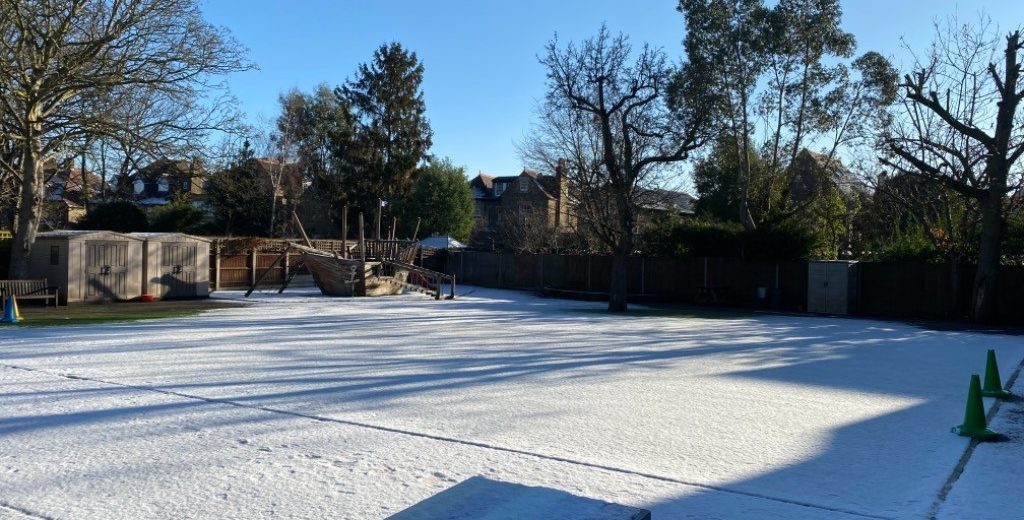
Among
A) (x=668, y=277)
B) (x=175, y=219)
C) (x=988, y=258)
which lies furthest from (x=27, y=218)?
(x=988, y=258)

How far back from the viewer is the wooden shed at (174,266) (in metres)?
27.6

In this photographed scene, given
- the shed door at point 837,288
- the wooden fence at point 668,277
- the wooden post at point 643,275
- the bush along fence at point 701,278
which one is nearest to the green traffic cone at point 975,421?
the bush along fence at point 701,278

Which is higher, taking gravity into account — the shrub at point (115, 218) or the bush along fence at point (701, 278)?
the shrub at point (115, 218)

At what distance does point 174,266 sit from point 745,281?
72.3 feet

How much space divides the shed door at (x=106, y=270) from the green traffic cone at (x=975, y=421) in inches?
999

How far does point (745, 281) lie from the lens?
104 feet

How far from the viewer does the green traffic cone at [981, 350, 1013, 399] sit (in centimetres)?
1089

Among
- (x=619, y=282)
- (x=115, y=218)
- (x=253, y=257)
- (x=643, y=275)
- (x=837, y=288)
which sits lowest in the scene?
(x=837, y=288)

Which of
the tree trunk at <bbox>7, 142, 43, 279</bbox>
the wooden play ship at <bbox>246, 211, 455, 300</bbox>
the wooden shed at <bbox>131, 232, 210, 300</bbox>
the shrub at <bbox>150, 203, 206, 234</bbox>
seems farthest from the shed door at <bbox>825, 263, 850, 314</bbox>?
the shrub at <bbox>150, 203, 206, 234</bbox>

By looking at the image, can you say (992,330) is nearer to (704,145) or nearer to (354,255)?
(704,145)

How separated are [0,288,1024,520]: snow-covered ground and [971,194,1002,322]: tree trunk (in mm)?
9882

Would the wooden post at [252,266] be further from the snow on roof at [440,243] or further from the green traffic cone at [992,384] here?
the green traffic cone at [992,384]

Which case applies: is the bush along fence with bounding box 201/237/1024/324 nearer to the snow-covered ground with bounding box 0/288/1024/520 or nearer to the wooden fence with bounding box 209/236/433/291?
the wooden fence with bounding box 209/236/433/291

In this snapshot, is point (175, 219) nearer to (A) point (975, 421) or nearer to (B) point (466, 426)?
(B) point (466, 426)
